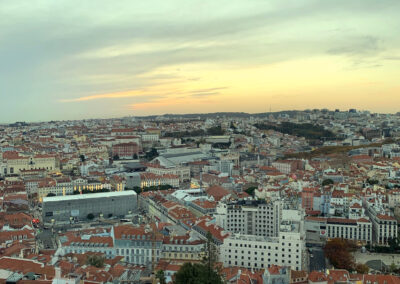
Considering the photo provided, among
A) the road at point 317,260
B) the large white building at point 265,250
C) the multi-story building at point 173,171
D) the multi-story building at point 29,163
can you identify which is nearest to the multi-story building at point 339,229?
the road at point 317,260

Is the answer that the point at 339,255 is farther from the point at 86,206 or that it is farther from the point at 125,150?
the point at 125,150

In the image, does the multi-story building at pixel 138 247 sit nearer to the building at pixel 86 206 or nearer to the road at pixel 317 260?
the road at pixel 317 260

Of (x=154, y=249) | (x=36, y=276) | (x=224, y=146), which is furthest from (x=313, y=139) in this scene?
(x=36, y=276)

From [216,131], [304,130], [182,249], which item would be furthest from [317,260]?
[304,130]

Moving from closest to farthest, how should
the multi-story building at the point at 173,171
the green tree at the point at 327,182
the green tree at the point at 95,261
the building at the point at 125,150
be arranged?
the green tree at the point at 95,261 < the green tree at the point at 327,182 < the multi-story building at the point at 173,171 < the building at the point at 125,150

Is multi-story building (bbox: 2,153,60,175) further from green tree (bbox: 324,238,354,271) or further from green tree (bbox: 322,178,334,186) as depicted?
green tree (bbox: 324,238,354,271)

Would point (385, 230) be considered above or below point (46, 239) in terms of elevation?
above

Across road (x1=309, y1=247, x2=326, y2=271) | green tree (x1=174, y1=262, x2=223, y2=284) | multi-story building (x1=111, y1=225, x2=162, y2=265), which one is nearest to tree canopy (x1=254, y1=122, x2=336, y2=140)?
road (x1=309, y1=247, x2=326, y2=271)
